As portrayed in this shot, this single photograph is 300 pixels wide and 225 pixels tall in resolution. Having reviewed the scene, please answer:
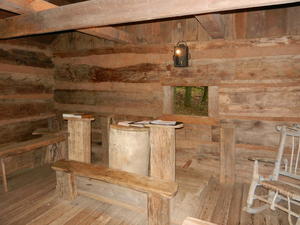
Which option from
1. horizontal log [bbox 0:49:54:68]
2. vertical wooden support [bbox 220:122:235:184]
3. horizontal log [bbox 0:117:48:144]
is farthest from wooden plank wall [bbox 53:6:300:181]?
horizontal log [bbox 0:117:48:144]

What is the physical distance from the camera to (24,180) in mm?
3857

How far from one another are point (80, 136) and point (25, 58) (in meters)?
2.18

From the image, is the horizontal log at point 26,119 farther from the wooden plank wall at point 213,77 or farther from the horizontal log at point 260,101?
the horizontal log at point 260,101

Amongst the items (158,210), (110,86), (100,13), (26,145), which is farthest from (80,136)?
(100,13)

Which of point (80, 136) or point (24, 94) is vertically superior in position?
point (24, 94)

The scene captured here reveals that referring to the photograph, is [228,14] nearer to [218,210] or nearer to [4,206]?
[218,210]

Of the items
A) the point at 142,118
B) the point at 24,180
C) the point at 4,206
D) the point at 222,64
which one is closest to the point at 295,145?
the point at 222,64

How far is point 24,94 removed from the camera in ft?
14.6

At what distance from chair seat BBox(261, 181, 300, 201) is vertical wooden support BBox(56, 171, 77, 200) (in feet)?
8.45

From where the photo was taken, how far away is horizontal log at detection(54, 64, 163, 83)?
13.4 feet

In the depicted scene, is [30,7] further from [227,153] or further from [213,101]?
[227,153]

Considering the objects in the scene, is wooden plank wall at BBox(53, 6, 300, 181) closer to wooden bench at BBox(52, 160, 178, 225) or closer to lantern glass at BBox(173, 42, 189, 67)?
lantern glass at BBox(173, 42, 189, 67)

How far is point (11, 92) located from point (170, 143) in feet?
11.1

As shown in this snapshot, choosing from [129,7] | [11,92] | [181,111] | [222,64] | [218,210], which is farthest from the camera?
[181,111]
